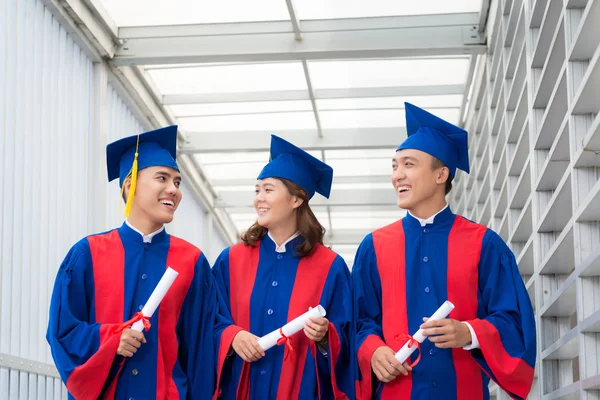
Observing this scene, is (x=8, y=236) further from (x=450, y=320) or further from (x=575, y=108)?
(x=575, y=108)

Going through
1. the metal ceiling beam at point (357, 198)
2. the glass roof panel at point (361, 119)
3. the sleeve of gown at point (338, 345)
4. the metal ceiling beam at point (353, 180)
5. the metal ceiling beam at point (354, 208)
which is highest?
the glass roof panel at point (361, 119)

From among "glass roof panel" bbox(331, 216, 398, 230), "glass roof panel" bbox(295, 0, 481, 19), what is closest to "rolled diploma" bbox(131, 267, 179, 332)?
"glass roof panel" bbox(295, 0, 481, 19)

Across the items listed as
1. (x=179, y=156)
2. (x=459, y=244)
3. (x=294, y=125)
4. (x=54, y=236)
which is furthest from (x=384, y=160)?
(x=459, y=244)

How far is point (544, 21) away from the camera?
14.0 feet

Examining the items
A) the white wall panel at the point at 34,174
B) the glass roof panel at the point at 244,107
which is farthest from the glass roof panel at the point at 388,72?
the white wall panel at the point at 34,174

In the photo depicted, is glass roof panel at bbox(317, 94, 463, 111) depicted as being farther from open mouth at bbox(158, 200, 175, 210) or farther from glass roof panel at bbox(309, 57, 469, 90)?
open mouth at bbox(158, 200, 175, 210)

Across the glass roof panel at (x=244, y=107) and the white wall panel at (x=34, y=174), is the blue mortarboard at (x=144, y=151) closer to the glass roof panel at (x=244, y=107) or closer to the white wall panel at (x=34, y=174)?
the white wall panel at (x=34, y=174)

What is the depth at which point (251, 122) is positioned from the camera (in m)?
9.22

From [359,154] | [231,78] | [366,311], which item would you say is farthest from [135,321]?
[359,154]

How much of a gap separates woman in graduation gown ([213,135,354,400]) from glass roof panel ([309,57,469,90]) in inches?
141

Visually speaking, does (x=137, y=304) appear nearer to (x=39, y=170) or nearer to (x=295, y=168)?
(x=295, y=168)

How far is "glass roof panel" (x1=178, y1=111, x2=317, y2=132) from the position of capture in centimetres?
907

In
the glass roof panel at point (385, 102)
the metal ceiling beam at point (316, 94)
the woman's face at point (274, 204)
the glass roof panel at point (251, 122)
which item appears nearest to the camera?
the woman's face at point (274, 204)

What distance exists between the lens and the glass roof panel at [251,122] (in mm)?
9070
